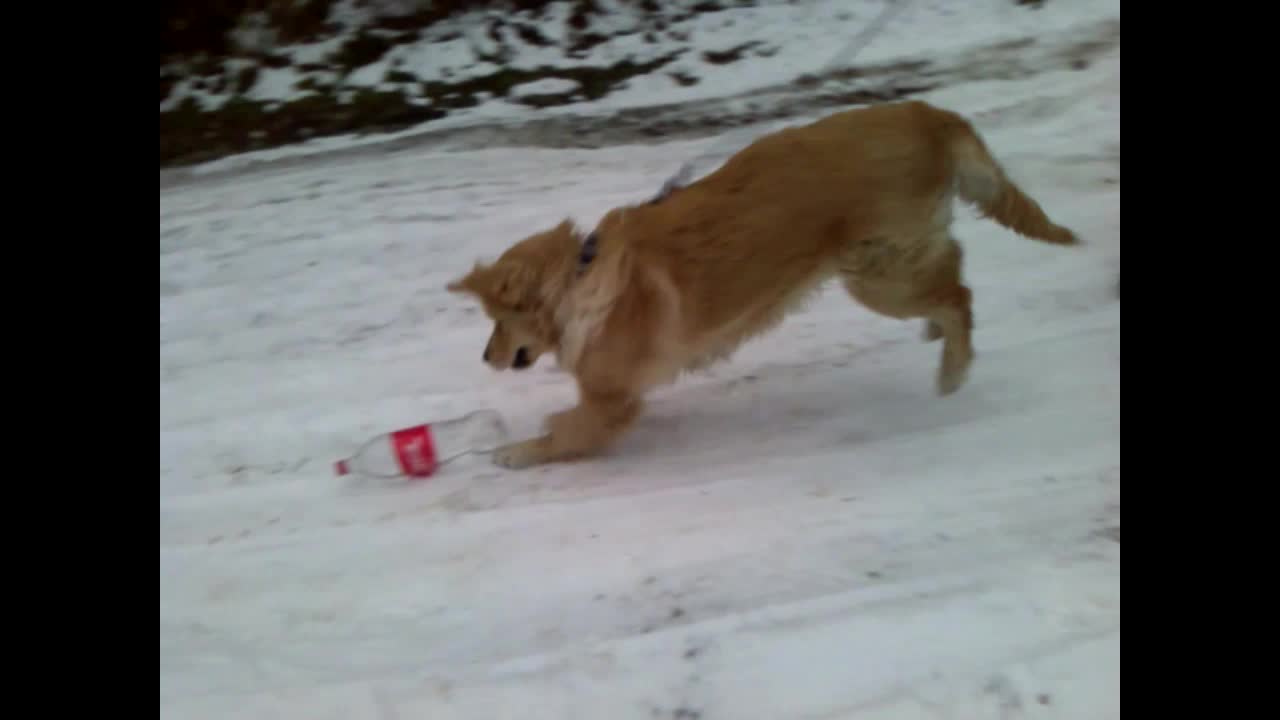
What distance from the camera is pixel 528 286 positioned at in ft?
6.67

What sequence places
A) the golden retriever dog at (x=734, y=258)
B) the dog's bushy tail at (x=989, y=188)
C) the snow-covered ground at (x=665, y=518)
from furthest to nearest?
the dog's bushy tail at (x=989, y=188)
the golden retriever dog at (x=734, y=258)
the snow-covered ground at (x=665, y=518)

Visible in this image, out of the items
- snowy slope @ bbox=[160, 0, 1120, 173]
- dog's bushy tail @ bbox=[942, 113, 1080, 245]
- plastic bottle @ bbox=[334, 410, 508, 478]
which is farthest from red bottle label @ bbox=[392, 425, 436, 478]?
snowy slope @ bbox=[160, 0, 1120, 173]

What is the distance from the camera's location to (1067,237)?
2215 millimetres

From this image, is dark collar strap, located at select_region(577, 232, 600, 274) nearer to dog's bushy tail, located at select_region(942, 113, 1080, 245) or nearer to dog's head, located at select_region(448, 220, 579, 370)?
dog's head, located at select_region(448, 220, 579, 370)

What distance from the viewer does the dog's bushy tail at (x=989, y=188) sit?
6.88ft

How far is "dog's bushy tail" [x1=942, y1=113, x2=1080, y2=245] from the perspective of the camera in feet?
6.88

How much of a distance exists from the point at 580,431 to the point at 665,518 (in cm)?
39

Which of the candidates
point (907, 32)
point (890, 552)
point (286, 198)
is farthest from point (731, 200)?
point (907, 32)

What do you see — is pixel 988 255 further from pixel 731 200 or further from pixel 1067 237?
pixel 731 200

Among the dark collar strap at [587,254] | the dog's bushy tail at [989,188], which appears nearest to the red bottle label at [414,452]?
the dark collar strap at [587,254]

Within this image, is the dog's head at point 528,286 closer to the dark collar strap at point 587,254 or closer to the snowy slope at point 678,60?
the dark collar strap at point 587,254

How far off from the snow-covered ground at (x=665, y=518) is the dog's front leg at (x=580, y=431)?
73 mm

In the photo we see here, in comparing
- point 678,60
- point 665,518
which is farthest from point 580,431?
point 678,60

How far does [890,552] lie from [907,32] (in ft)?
11.7
